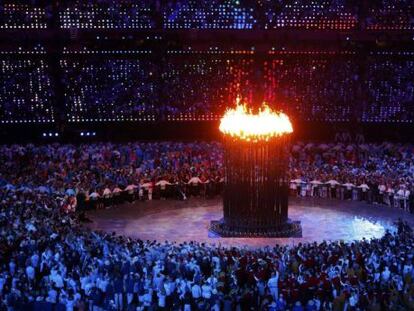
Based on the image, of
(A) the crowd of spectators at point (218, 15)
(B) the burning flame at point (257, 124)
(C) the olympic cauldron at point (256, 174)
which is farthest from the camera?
(A) the crowd of spectators at point (218, 15)

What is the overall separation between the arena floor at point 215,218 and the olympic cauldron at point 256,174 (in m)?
0.72

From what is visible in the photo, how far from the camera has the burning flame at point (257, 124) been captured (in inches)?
1118

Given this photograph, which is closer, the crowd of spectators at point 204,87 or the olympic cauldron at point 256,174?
the olympic cauldron at point 256,174

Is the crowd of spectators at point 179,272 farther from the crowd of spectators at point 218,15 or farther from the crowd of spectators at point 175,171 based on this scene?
the crowd of spectators at point 218,15

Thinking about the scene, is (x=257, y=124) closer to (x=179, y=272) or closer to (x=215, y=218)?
(x=215, y=218)

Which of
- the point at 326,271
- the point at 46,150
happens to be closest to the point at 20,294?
the point at 326,271

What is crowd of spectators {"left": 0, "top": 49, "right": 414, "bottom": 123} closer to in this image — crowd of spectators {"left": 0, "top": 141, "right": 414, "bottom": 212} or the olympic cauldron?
crowd of spectators {"left": 0, "top": 141, "right": 414, "bottom": 212}

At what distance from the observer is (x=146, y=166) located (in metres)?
38.7

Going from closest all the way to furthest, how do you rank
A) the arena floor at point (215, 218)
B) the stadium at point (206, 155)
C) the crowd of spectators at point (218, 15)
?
the stadium at point (206, 155) < the arena floor at point (215, 218) < the crowd of spectators at point (218, 15)

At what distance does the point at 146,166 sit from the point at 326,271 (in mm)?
19292

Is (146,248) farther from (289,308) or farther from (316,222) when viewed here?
(316,222)

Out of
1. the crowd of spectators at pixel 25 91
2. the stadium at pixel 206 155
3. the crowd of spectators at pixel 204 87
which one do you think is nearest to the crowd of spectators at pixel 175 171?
the stadium at pixel 206 155

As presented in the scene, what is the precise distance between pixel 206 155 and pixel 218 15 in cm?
1055

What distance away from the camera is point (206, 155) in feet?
133
